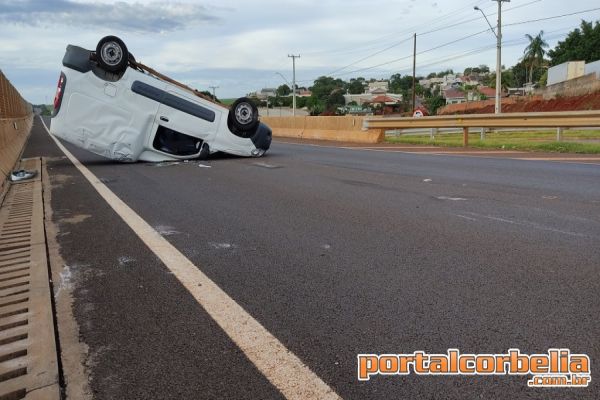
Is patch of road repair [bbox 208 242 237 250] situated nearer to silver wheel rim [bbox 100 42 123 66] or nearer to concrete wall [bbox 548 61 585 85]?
silver wheel rim [bbox 100 42 123 66]

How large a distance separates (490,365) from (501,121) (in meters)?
15.8

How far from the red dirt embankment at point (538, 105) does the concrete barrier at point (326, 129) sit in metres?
29.1

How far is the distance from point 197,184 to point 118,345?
673 cm

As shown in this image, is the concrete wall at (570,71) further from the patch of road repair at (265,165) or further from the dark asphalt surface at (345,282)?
the dark asphalt surface at (345,282)

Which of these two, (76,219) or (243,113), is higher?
(243,113)

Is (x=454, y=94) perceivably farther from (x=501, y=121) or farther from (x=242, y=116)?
(x=242, y=116)

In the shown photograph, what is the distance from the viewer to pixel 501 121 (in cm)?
1714

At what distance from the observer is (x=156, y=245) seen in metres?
5.17

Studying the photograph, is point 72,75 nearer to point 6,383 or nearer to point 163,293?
point 163,293

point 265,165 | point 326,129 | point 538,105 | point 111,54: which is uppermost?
point 111,54

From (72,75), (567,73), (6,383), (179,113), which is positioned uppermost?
(567,73)

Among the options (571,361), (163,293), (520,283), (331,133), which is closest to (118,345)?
(163,293)

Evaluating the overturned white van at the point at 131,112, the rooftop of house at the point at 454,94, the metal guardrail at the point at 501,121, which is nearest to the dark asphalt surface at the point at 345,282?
the overturned white van at the point at 131,112

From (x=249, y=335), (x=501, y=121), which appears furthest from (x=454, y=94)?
(x=249, y=335)
